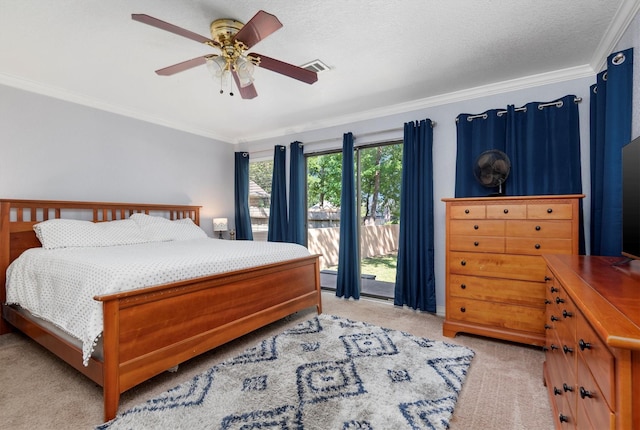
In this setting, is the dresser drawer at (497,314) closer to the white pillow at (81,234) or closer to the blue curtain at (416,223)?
the blue curtain at (416,223)

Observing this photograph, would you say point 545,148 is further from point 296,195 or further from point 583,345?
point 296,195

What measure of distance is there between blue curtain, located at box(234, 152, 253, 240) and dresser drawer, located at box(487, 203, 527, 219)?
147 inches

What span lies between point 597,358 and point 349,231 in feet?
10.7

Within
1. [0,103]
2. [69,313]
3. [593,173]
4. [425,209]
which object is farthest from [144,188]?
[593,173]

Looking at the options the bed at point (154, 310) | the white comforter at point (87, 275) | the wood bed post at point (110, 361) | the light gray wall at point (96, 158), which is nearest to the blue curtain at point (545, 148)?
the bed at point (154, 310)

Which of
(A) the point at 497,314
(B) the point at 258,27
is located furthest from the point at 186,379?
(A) the point at 497,314

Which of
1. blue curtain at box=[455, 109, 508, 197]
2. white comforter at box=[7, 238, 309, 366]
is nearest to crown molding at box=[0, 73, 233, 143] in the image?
white comforter at box=[7, 238, 309, 366]

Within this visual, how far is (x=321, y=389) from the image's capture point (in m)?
1.94

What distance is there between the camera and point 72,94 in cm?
340

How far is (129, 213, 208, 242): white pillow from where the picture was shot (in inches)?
140

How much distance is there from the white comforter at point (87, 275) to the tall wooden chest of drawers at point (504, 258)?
1.78 metres

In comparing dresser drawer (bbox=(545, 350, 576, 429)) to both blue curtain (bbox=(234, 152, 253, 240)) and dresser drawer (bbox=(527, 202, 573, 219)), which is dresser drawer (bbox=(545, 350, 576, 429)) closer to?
dresser drawer (bbox=(527, 202, 573, 219))

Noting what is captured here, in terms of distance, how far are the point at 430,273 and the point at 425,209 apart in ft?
2.41

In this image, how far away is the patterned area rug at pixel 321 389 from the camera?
5.39 feet
